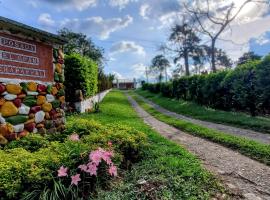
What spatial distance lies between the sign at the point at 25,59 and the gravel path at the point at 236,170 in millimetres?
3530

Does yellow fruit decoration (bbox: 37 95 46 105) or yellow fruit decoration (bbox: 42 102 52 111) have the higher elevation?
yellow fruit decoration (bbox: 37 95 46 105)

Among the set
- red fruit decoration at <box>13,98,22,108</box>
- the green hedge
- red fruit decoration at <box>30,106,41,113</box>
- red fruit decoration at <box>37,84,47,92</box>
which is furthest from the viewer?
the green hedge

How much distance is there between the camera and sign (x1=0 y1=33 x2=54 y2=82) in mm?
5266

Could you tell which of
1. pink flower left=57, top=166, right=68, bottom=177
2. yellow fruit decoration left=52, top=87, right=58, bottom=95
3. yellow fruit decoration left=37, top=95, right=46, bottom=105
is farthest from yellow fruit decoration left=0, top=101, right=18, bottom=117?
pink flower left=57, top=166, right=68, bottom=177

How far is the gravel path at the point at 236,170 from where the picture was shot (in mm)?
4148

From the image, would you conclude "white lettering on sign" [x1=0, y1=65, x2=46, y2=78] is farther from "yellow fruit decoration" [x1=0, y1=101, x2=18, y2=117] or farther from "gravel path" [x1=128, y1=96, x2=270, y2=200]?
"gravel path" [x1=128, y1=96, x2=270, y2=200]

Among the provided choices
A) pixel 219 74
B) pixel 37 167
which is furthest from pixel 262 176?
pixel 219 74

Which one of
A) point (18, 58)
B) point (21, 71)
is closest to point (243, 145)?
point (21, 71)

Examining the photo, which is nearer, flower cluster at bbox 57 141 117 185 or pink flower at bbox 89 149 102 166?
flower cluster at bbox 57 141 117 185

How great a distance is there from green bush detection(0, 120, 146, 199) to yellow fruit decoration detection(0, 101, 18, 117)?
0.51m

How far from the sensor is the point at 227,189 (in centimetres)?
416

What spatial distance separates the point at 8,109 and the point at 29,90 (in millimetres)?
663

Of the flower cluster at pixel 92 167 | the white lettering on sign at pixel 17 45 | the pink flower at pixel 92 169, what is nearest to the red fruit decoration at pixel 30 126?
the white lettering on sign at pixel 17 45

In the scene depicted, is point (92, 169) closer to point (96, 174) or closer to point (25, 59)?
point (96, 174)
